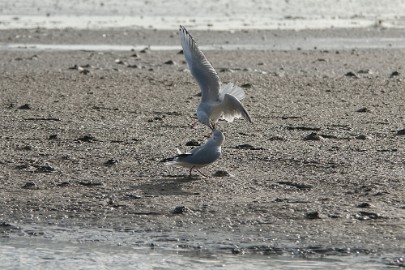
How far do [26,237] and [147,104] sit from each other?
6032mm

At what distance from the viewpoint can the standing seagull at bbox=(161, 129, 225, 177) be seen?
9.69 metres

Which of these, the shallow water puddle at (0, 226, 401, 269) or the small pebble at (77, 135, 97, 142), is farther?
the small pebble at (77, 135, 97, 142)

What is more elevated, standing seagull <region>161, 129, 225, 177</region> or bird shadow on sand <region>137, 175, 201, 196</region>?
standing seagull <region>161, 129, 225, 177</region>

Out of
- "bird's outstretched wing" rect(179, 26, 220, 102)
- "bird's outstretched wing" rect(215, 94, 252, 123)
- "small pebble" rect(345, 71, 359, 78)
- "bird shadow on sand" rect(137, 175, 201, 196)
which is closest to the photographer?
"bird shadow on sand" rect(137, 175, 201, 196)

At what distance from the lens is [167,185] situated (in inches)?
389

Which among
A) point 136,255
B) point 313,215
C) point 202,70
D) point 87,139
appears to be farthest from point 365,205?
point 87,139

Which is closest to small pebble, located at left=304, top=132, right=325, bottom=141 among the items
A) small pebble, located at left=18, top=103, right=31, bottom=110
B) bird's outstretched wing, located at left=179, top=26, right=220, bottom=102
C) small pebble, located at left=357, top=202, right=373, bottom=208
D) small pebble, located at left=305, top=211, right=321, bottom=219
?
bird's outstretched wing, located at left=179, top=26, right=220, bottom=102

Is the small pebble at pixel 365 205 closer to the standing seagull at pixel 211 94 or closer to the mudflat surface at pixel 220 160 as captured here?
the mudflat surface at pixel 220 160

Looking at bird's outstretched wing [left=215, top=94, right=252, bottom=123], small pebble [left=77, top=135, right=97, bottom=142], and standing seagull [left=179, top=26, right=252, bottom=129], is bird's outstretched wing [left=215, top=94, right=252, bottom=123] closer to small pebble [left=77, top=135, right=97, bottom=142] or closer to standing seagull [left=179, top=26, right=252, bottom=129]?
standing seagull [left=179, top=26, right=252, bottom=129]

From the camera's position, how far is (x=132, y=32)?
23828 mm

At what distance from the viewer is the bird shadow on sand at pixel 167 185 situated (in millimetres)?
9641

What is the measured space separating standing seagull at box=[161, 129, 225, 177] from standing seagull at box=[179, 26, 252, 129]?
1.44 metres

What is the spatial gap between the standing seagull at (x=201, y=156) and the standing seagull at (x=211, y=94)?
4.72 feet

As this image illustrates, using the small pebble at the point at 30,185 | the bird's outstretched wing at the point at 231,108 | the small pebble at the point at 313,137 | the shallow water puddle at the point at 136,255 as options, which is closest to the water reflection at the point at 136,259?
the shallow water puddle at the point at 136,255
